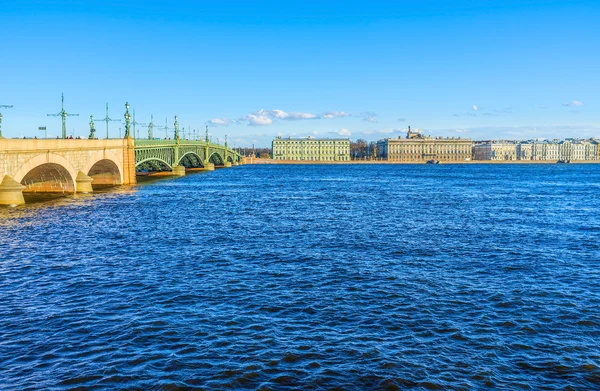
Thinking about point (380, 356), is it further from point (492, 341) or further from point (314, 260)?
point (314, 260)

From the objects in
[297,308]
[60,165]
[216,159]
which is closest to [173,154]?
[216,159]

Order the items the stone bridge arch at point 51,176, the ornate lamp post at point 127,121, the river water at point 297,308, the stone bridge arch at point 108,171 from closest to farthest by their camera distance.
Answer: the river water at point 297,308, the stone bridge arch at point 51,176, the stone bridge arch at point 108,171, the ornate lamp post at point 127,121

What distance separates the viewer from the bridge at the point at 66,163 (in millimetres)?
38094

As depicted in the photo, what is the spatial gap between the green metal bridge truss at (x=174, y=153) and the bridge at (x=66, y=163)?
0.81 ft

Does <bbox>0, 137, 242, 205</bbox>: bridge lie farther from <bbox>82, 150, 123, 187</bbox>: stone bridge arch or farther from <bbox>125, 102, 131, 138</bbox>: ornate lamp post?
<bbox>125, 102, 131, 138</bbox>: ornate lamp post

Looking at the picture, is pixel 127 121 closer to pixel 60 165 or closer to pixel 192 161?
pixel 60 165

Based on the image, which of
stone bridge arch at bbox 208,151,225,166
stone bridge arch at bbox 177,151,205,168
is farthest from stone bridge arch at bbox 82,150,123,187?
stone bridge arch at bbox 208,151,225,166

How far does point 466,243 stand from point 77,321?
18237 mm

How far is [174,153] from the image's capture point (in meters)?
98.2

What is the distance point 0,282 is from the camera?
17.7m

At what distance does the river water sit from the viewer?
11.1 m

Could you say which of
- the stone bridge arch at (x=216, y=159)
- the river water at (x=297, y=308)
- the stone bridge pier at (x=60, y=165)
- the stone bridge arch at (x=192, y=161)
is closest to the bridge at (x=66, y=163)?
the stone bridge pier at (x=60, y=165)

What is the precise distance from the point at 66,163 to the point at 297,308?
125 ft

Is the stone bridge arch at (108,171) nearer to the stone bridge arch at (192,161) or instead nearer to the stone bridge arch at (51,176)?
the stone bridge arch at (51,176)
